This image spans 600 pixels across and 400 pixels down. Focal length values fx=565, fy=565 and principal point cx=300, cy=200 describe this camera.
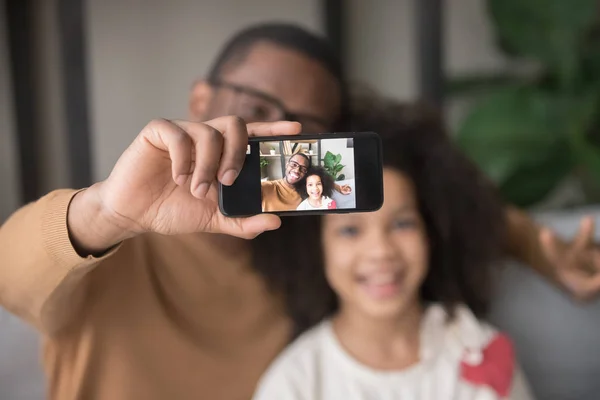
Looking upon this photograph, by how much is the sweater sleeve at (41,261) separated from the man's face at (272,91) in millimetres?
370

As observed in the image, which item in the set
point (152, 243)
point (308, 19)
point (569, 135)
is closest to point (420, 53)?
point (308, 19)

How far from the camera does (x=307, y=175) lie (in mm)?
540

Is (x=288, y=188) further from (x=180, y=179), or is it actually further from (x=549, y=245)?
(x=549, y=245)

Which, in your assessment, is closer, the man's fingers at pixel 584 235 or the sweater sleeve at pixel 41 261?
the sweater sleeve at pixel 41 261

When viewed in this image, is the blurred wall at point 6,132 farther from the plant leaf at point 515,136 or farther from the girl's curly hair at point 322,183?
the plant leaf at point 515,136

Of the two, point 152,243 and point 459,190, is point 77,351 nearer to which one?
point 152,243

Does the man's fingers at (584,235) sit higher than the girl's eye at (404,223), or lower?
lower

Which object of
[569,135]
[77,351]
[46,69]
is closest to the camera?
[77,351]

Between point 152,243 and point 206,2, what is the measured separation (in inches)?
30.1

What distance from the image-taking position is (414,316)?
901mm

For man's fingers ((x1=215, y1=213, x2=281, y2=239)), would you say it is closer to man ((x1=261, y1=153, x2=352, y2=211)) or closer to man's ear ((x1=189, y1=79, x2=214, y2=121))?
man ((x1=261, y1=153, x2=352, y2=211))

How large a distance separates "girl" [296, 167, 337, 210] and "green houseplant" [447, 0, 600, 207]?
88 cm

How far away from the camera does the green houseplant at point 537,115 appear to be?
136 centimetres

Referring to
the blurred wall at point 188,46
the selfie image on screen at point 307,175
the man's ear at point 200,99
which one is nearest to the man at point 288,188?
the selfie image on screen at point 307,175
